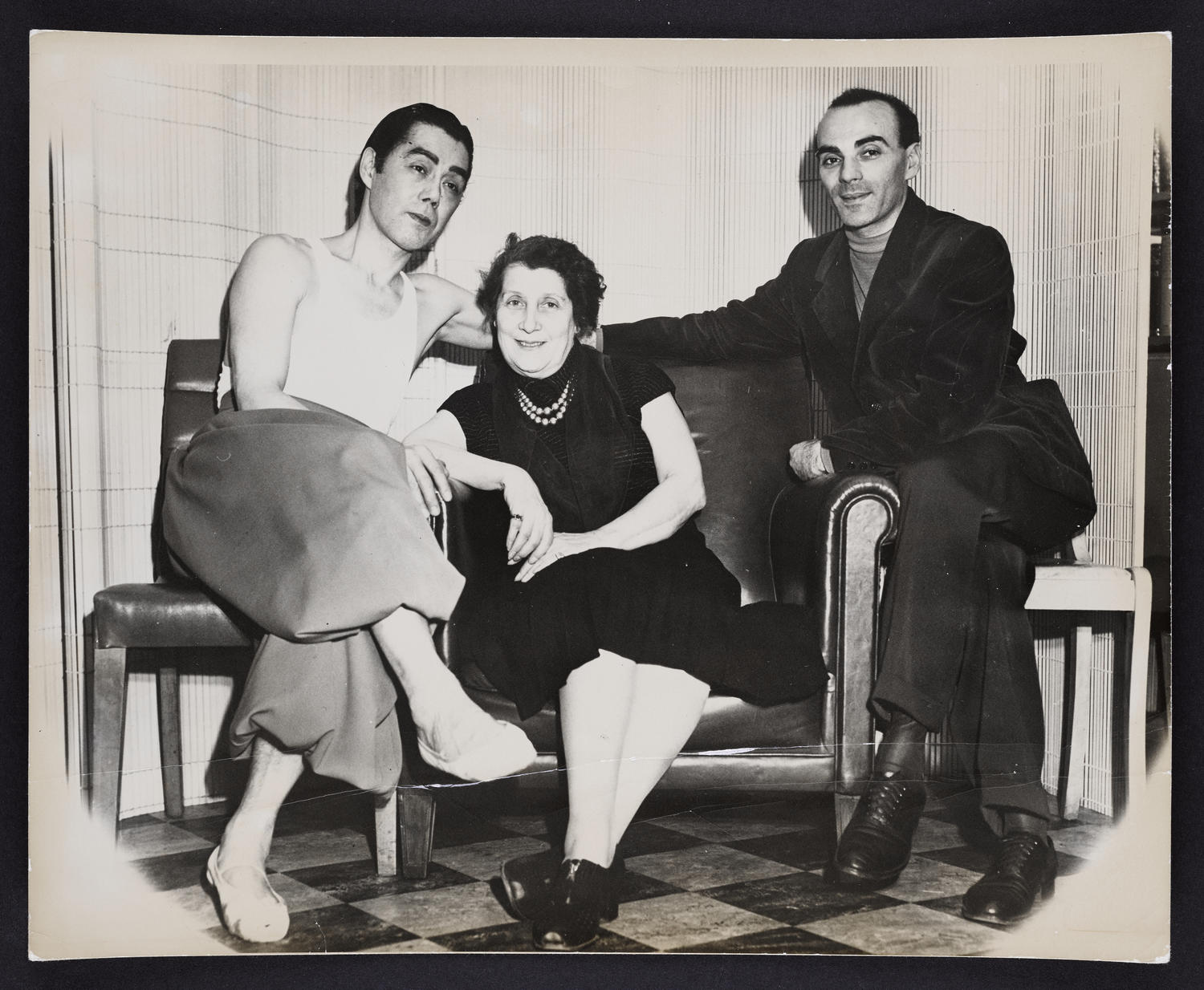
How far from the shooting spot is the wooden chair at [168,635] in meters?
2.30

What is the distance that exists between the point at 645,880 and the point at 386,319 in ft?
4.26

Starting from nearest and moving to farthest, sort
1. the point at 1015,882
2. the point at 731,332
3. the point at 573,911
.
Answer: the point at 573,911 → the point at 1015,882 → the point at 731,332

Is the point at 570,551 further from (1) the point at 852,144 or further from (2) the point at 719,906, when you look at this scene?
(1) the point at 852,144

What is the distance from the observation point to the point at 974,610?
2.32 m

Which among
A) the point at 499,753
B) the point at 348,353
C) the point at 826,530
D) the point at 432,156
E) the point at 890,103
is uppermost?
the point at 890,103

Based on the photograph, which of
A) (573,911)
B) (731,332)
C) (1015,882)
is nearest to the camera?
(573,911)

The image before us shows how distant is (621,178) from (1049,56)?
95cm

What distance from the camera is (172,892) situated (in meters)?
2.30

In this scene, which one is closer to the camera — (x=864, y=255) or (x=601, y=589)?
(x=601, y=589)

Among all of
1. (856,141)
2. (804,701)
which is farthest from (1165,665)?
(856,141)

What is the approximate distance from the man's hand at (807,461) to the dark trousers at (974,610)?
0.17 metres

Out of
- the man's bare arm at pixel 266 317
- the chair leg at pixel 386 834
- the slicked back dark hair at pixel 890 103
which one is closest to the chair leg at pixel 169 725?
the chair leg at pixel 386 834

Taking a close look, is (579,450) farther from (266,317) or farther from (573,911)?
(573,911)

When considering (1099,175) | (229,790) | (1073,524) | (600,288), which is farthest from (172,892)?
(1099,175)
